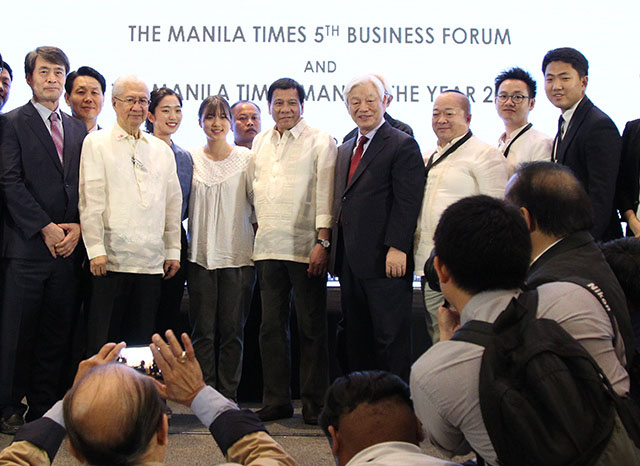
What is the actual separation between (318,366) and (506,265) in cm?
202

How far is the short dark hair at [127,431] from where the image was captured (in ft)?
4.00

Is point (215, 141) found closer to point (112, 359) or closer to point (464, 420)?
point (112, 359)

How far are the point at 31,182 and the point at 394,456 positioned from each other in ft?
7.87

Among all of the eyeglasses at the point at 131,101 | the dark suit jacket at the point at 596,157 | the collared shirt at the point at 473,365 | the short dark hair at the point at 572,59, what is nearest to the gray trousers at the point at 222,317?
the eyeglasses at the point at 131,101

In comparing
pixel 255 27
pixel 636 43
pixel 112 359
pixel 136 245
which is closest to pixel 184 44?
pixel 255 27

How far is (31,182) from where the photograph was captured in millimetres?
3178

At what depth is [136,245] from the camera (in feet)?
10.5

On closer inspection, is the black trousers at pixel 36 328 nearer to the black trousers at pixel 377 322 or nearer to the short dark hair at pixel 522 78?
the black trousers at pixel 377 322

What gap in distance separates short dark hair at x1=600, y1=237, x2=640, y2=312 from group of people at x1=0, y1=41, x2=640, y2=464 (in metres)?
1.07

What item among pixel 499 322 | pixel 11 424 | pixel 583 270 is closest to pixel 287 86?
pixel 11 424

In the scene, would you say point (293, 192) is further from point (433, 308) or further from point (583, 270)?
point (583, 270)

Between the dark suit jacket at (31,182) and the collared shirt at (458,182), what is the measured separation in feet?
5.08

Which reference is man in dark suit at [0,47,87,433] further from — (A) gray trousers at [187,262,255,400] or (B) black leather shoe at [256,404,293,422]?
(B) black leather shoe at [256,404,293,422]

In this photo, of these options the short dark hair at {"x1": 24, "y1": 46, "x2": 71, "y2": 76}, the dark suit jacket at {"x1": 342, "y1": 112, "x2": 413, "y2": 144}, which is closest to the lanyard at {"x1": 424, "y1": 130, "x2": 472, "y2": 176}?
the dark suit jacket at {"x1": 342, "y1": 112, "x2": 413, "y2": 144}
